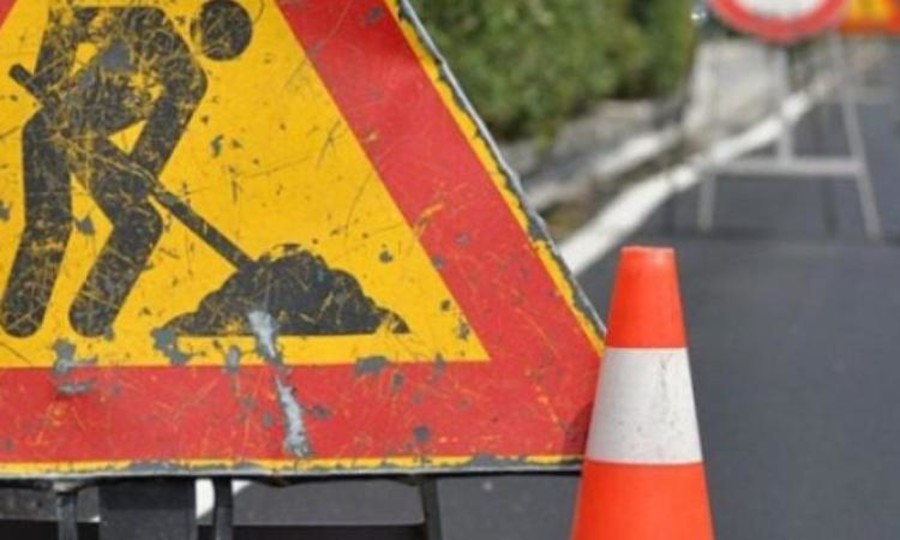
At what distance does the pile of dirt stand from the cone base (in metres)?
0.47

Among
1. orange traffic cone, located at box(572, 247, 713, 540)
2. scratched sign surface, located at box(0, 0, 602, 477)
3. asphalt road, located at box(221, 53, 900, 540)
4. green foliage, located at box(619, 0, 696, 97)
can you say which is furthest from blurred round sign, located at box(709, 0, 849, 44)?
scratched sign surface, located at box(0, 0, 602, 477)

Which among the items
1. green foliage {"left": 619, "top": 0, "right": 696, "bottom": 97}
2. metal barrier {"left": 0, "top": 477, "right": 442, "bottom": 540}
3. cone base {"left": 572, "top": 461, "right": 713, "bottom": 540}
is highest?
green foliage {"left": 619, "top": 0, "right": 696, "bottom": 97}

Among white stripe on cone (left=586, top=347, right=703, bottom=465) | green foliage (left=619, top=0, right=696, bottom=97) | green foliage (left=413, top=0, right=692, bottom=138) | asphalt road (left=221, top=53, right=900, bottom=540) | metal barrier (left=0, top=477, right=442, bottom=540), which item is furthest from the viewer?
green foliage (left=619, top=0, right=696, bottom=97)

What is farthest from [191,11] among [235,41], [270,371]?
[270,371]

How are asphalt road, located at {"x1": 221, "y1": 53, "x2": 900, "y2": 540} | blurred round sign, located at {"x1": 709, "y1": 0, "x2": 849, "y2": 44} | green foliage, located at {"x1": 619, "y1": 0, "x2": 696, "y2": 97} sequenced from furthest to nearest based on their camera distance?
green foliage, located at {"x1": 619, "y1": 0, "x2": 696, "y2": 97} → blurred round sign, located at {"x1": 709, "y1": 0, "x2": 849, "y2": 44} → asphalt road, located at {"x1": 221, "y1": 53, "x2": 900, "y2": 540}

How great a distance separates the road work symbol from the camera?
522cm

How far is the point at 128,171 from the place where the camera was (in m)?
5.25

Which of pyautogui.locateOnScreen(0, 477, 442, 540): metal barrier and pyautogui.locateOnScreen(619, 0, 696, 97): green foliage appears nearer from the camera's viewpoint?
pyautogui.locateOnScreen(0, 477, 442, 540): metal barrier

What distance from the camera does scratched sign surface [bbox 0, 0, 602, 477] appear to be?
205 inches

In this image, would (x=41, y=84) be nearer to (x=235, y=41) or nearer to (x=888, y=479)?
(x=235, y=41)

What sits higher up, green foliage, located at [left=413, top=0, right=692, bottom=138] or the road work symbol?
green foliage, located at [left=413, top=0, right=692, bottom=138]

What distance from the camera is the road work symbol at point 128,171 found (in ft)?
17.1

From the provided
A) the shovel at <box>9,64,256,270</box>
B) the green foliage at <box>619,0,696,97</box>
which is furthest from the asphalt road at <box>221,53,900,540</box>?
the green foliage at <box>619,0,696,97</box>

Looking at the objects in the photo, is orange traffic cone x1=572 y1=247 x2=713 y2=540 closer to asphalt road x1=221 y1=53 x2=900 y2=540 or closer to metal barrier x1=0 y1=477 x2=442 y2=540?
metal barrier x1=0 y1=477 x2=442 y2=540
